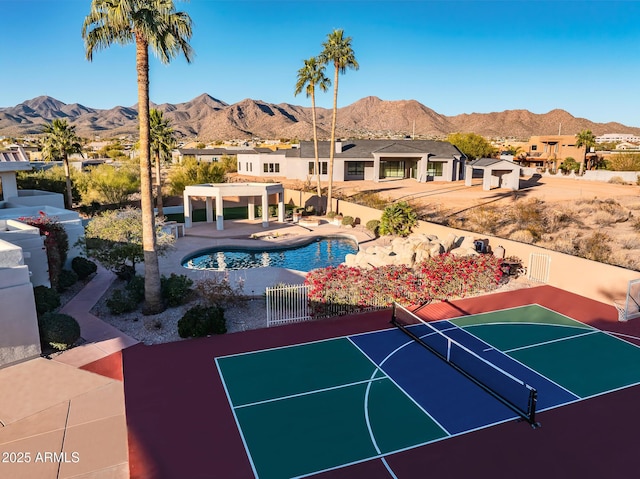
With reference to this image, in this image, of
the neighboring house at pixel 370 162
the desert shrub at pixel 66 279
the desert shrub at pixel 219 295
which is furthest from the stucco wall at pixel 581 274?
the neighboring house at pixel 370 162

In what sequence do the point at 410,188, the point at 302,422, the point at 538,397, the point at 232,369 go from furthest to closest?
1. the point at 410,188
2. the point at 232,369
3. the point at 538,397
4. the point at 302,422

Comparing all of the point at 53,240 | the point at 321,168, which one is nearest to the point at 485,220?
the point at 53,240

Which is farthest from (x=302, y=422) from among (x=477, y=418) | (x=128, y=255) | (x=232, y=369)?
(x=128, y=255)

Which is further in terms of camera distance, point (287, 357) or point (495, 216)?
point (495, 216)

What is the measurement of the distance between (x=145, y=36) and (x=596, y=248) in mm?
22831

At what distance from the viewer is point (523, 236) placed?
26.7 m

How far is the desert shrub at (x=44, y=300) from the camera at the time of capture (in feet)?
48.4

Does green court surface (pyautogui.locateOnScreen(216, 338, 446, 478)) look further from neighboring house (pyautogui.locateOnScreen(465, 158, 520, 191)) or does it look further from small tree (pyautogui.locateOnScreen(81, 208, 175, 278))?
neighboring house (pyautogui.locateOnScreen(465, 158, 520, 191))

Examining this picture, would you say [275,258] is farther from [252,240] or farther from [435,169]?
[435,169]

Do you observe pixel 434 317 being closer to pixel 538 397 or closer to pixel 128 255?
pixel 538 397

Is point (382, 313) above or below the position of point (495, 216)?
below

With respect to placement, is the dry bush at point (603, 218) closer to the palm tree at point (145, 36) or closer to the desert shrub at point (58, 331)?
the palm tree at point (145, 36)

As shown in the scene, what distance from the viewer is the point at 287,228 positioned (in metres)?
32.9

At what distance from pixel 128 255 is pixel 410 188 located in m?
37.1
